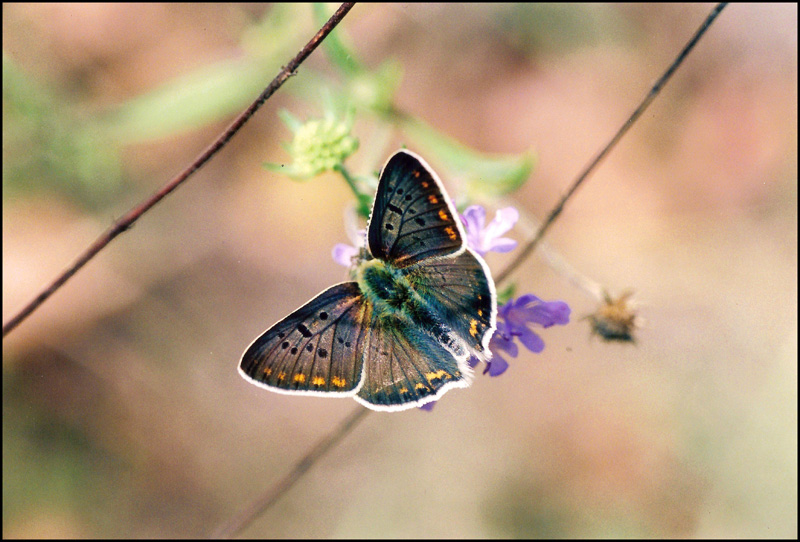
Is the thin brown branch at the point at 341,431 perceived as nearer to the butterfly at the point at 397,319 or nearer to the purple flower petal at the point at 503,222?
the purple flower petal at the point at 503,222

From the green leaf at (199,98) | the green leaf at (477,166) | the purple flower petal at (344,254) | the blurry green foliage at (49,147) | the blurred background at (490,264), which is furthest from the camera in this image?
the blurred background at (490,264)

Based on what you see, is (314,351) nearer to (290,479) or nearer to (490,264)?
(290,479)

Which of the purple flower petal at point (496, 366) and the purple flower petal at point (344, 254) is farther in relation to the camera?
the purple flower petal at point (344, 254)

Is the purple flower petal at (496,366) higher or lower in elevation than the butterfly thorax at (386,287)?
lower

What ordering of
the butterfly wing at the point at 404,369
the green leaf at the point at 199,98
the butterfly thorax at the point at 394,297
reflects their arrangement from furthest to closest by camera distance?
the green leaf at the point at 199,98
the butterfly thorax at the point at 394,297
the butterfly wing at the point at 404,369

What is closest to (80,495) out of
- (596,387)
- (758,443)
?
(596,387)

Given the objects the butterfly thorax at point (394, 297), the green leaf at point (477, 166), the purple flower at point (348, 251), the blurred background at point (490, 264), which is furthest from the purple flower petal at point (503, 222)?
the blurred background at point (490, 264)

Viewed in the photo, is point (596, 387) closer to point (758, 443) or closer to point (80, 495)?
point (758, 443)
